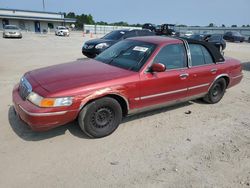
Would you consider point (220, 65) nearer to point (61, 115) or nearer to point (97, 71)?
point (97, 71)

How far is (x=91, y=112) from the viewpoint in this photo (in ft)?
11.9

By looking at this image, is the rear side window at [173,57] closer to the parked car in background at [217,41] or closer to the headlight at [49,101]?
the headlight at [49,101]

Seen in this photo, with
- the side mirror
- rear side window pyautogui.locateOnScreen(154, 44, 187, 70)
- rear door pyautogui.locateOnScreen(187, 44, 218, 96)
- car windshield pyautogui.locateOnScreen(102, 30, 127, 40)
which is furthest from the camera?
car windshield pyautogui.locateOnScreen(102, 30, 127, 40)

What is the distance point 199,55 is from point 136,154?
2722 millimetres

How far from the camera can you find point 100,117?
3.79m

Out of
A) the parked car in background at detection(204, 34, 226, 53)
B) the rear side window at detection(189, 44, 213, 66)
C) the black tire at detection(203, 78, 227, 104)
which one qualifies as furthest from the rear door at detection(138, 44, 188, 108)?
the parked car in background at detection(204, 34, 226, 53)

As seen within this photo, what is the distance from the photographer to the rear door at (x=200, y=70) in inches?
189

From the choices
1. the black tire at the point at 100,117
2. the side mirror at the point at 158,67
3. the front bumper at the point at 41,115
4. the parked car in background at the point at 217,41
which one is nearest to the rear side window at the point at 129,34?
the side mirror at the point at 158,67

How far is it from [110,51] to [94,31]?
51.0 metres

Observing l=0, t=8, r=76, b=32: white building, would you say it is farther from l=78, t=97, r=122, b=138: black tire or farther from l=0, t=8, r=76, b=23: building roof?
l=78, t=97, r=122, b=138: black tire

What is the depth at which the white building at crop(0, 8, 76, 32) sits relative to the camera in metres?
50.5

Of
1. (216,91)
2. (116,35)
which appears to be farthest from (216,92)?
(116,35)

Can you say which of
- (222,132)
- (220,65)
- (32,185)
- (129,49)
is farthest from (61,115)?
(220,65)

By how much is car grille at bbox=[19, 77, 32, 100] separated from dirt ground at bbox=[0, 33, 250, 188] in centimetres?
64
